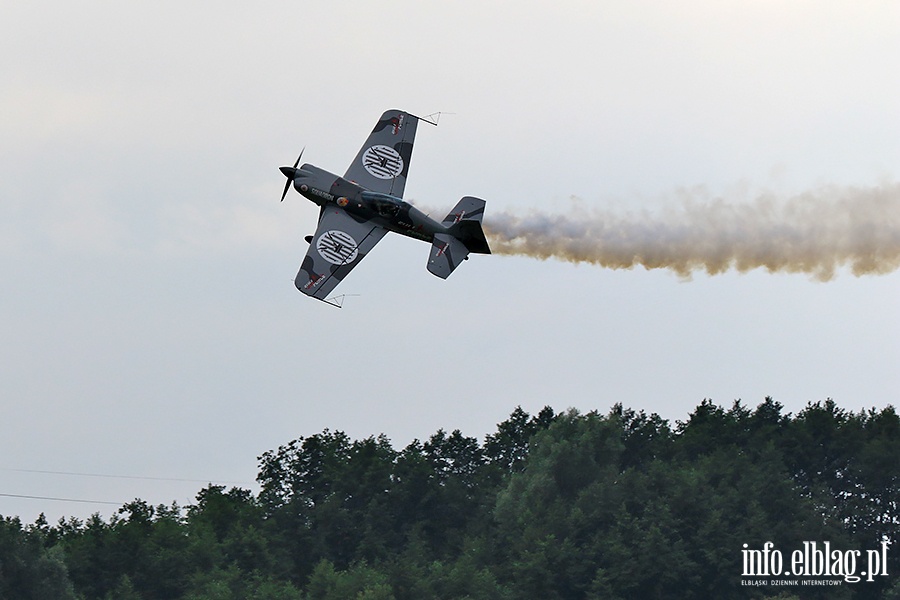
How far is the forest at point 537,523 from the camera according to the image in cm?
10206

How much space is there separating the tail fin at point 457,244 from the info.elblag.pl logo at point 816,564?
5907 cm

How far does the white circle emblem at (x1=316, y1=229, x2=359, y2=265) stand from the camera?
53.8 m

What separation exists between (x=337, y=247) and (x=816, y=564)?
65.5m

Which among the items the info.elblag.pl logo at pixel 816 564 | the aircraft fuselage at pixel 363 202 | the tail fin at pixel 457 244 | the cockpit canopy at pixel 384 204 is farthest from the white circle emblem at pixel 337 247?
the info.elblag.pl logo at pixel 816 564

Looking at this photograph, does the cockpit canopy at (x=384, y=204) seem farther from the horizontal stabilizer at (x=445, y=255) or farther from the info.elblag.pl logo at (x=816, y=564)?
the info.elblag.pl logo at (x=816, y=564)

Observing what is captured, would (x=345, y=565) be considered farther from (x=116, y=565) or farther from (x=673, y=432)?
(x=673, y=432)

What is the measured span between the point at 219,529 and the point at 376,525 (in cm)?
1225

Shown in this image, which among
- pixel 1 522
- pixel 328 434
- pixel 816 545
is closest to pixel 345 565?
pixel 328 434

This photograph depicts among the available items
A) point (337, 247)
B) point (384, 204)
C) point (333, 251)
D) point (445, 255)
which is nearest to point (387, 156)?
point (384, 204)

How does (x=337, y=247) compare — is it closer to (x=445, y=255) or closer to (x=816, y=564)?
(x=445, y=255)

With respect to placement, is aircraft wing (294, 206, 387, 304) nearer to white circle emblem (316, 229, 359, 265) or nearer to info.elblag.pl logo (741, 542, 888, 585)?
white circle emblem (316, 229, 359, 265)

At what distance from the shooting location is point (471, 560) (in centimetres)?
10988

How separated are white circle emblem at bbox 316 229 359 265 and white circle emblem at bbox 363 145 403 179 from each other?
3987 millimetres

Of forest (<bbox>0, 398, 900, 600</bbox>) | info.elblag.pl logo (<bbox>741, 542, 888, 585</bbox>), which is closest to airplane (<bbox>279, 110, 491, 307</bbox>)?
forest (<bbox>0, 398, 900, 600</bbox>)
